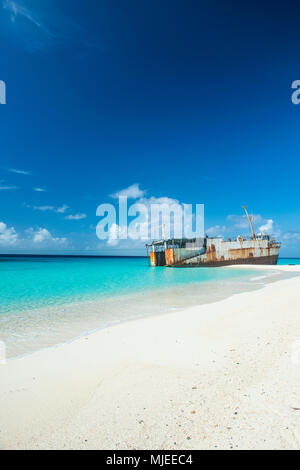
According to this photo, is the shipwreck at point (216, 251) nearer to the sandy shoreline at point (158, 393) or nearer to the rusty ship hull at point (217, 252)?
the rusty ship hull at point (217, 252)

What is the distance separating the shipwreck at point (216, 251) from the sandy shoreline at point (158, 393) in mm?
37687

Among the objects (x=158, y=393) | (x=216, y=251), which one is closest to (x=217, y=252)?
(x=216, y=251)

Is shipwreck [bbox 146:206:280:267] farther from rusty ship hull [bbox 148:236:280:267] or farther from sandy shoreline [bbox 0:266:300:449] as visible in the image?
sandy shoreline [bbox 0:266:300:449]

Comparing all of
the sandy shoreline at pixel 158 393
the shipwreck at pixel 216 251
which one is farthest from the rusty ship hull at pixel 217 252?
the sandy shoreline at pixel 158 393

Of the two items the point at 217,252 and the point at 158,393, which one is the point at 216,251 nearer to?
the point at 217,252

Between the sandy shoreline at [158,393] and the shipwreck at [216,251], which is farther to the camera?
the shipwreck at [216,251]

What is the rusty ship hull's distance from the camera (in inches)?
1674

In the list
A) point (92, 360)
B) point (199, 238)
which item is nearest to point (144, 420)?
point (92, 360)

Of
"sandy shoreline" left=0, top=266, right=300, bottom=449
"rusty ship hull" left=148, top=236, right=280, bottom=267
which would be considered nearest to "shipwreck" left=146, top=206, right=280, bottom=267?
"rusty ship hull" left=148, top=236, right=280, bottom=267

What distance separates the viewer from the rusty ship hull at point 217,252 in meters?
42.5

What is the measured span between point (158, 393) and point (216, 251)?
41.5 metres

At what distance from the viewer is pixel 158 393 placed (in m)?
2.97
